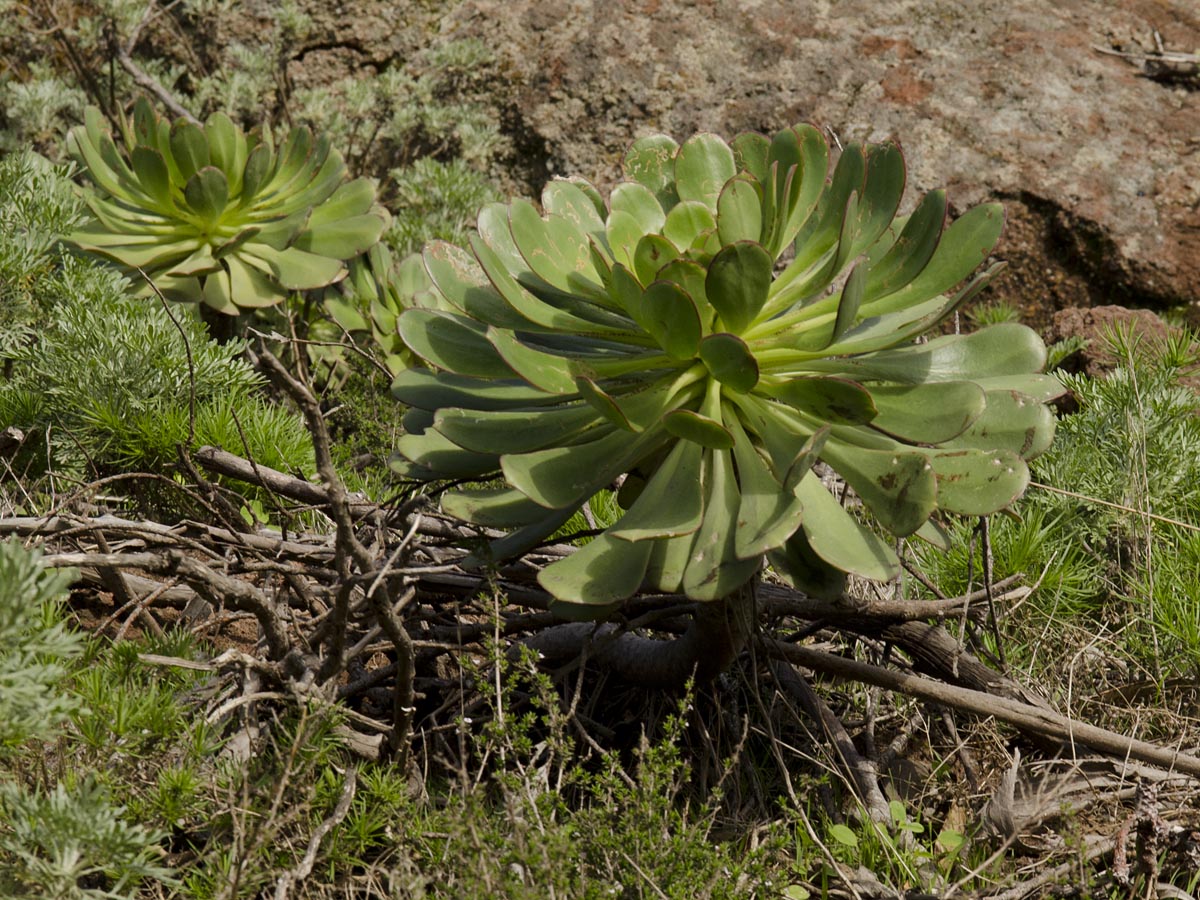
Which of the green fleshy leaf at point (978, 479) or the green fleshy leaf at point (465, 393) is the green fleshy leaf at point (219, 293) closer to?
Result: the green fleshy leaf at point (465, 393)

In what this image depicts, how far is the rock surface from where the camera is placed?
12.4 ft

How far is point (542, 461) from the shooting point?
1769mm

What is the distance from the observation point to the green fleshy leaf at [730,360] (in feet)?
5.51

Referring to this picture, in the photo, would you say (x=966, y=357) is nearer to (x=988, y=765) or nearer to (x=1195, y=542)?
(x=988, y=765)

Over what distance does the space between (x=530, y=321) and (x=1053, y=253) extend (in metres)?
2.47

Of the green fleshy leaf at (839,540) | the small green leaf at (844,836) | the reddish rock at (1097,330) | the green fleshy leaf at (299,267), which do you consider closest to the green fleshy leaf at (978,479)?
the green fleshy leaf at (839,540)


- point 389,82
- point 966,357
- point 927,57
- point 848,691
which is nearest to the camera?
point 966,357

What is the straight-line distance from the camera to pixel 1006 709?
1.98 metres

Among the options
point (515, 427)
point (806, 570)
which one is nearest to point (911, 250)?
point (806, 570)

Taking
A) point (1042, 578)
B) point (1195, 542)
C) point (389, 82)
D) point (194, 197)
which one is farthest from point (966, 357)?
point (389, 82)

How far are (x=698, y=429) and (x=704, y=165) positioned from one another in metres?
0.58

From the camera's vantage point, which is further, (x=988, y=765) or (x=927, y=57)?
(x=927, y=57)

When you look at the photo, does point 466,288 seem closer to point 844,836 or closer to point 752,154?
point 752,154

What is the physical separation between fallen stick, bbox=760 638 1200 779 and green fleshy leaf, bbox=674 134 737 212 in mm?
801
